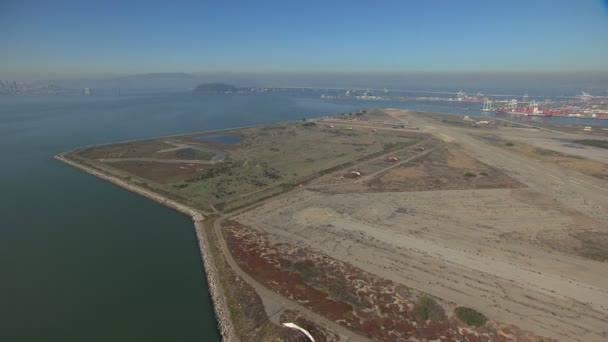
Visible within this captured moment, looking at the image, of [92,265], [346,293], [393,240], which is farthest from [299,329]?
[92,265]

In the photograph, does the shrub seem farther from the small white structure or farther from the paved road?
the paved road

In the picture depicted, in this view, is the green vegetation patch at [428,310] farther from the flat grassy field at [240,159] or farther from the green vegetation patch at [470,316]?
the flat grassy field at [240,159]

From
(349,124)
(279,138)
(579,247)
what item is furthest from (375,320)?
(349,124)

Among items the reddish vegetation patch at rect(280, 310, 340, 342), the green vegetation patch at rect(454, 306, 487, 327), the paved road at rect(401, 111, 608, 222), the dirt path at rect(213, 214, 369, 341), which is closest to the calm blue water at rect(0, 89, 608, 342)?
the dirt path at rect(213, 214, 369, 341)

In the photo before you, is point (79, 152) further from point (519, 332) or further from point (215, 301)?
point (519, 332)

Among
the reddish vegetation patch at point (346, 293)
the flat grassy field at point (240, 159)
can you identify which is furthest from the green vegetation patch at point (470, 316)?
the flat grassy field at point (240, 159)
